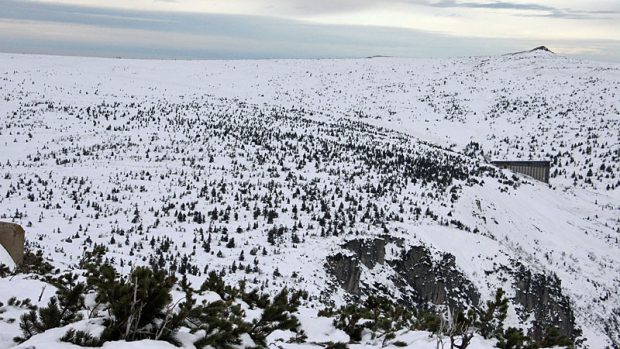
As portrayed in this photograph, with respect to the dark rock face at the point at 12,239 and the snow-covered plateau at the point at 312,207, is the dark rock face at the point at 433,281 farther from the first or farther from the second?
the dark rock face at the point at 12,239

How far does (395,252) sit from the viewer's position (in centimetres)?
2598

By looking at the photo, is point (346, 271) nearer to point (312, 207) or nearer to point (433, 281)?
point (433, 281)

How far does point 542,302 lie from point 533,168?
27381 millimetres

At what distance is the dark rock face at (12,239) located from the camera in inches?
431

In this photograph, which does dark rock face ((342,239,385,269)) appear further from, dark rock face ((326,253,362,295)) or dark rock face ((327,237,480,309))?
dark rock face ((326,253,362,295))

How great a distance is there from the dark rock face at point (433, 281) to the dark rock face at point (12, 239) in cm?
1759

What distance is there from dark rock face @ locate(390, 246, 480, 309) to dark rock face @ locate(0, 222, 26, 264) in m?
17.6

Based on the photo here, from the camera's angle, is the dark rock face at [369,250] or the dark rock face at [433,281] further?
the dark rock face at [433,281]

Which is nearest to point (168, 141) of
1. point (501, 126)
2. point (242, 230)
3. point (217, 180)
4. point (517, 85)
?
point (217, 180)

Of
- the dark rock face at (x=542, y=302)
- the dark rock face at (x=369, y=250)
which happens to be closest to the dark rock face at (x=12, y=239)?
the dark rock face at (x=369, y=250)

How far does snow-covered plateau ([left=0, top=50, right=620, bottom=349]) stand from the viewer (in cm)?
1978

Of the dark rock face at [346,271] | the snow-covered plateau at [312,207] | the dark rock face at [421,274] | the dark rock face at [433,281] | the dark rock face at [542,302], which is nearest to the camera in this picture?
the snow-covered plateau at [312,207]

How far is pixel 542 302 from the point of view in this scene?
26891 mm

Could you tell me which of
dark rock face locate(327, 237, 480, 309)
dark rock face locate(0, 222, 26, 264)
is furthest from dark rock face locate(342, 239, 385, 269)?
dark rock face locate(0, 222, 26, 264)
